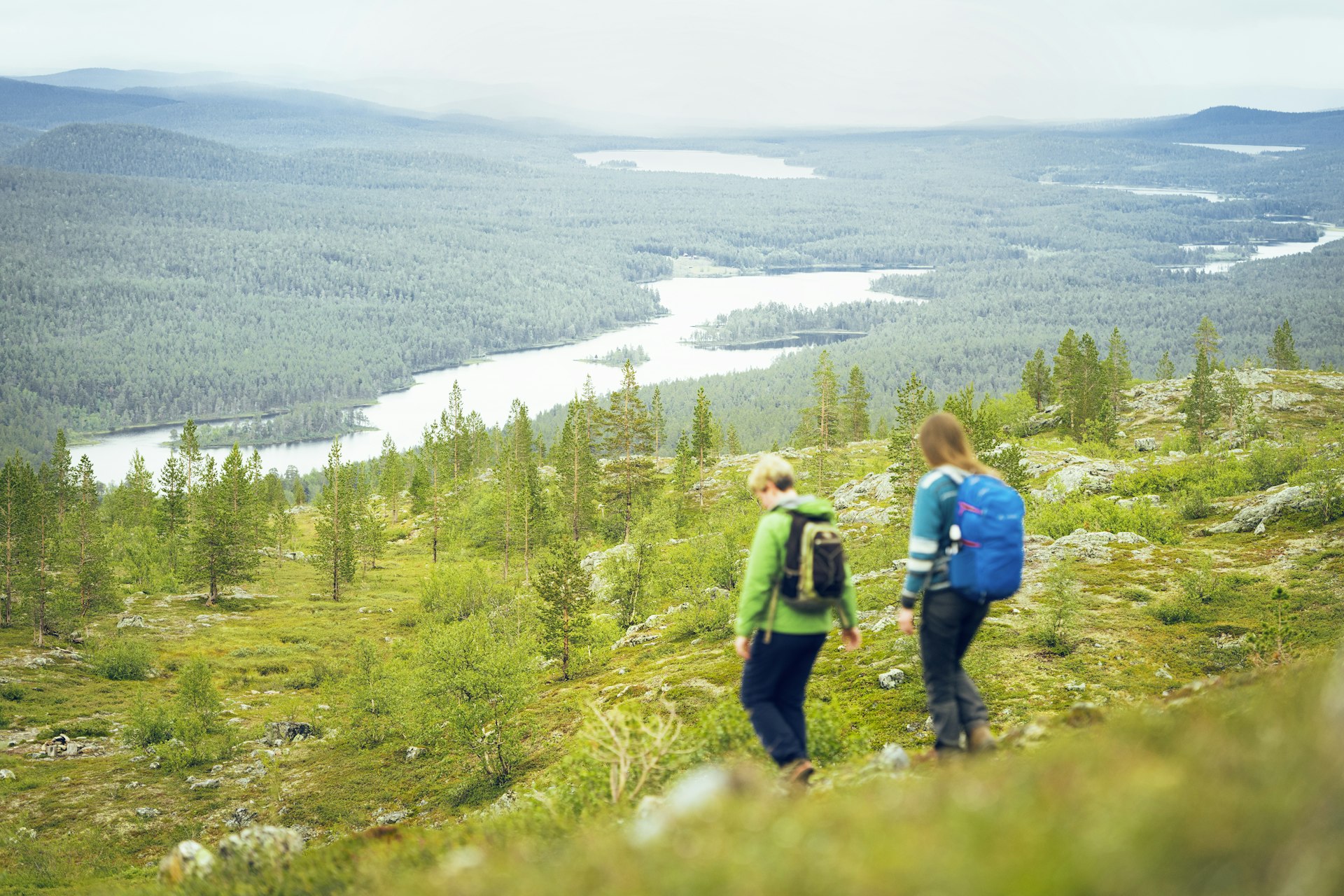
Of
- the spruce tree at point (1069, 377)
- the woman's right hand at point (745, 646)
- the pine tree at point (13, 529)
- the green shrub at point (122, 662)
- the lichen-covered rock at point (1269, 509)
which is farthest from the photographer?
the spruce tree at point (1069, 377)

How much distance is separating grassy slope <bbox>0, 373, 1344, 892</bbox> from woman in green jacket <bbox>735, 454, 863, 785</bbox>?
2.23 ft

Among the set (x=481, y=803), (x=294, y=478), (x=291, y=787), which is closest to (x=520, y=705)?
(x=481, y=803)

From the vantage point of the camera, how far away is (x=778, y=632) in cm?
745

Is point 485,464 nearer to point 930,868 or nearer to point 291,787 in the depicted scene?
point 291,787

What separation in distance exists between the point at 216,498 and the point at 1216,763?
2868 inches

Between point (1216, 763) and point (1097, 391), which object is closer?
point (1216, 763)

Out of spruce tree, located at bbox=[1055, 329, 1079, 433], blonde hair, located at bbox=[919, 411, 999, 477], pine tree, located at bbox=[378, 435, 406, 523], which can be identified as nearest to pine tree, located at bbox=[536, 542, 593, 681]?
blonde hair, located at bbox=[919, 411, 999, 477]

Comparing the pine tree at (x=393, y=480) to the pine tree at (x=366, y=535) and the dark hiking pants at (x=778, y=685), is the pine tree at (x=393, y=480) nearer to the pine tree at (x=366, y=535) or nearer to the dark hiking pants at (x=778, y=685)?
the pine tree at (x=366, y=535)

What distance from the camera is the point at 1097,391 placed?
77562mm

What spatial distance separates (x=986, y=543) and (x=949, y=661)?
1258 millimetres

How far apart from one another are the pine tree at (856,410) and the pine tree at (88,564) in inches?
3012

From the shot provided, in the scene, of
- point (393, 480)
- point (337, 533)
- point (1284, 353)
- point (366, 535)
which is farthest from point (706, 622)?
point (1284, 353)

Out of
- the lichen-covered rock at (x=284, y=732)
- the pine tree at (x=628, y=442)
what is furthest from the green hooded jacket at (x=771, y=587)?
the pine tree at (x=628, y=442)

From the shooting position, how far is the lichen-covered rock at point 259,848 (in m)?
8.41
